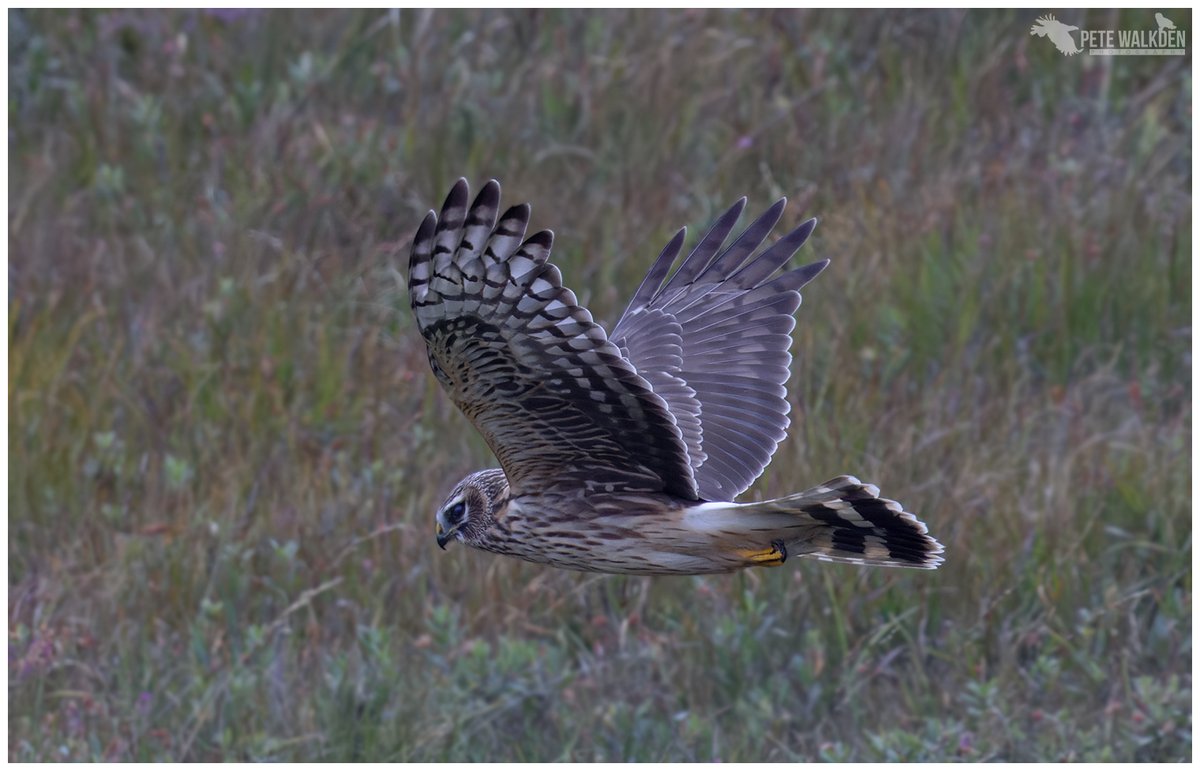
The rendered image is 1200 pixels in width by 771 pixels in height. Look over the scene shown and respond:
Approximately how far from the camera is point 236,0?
27.6 ft

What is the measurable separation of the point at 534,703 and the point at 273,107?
3.57 m

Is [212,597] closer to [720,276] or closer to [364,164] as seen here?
[720,276]

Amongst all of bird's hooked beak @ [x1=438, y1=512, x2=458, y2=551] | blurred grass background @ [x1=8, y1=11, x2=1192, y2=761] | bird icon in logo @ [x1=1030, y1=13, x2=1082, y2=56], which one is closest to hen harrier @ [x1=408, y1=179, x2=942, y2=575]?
bird's hooked beak @ [x1=438, y1=512, x2=458, y2=551]

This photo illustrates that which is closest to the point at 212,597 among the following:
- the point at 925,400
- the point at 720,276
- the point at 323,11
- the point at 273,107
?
the point at 720,276

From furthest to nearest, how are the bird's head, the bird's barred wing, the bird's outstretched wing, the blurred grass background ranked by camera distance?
the blurred grass background, the bird's outstretched wing, the bird's head, the bird's barred wing

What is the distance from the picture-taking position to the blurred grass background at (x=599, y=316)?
5.36 metres

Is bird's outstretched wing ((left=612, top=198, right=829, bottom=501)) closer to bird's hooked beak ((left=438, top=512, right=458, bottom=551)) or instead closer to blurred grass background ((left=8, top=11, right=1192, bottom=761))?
bird's hooked beak ((left=438, top=512, right=458, bottom=551))

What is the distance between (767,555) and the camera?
3.99 meters

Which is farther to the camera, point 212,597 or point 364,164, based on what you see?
point 364,164

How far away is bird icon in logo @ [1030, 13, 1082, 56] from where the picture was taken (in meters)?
8.23

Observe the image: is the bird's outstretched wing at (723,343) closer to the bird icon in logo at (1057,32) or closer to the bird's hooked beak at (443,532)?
the bird's hooked beak at (443,532)

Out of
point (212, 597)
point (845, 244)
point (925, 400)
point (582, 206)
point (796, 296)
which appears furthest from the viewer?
point (582, 206)

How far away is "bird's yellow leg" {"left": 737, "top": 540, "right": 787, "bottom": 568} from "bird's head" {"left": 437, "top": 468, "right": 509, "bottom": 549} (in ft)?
1.85

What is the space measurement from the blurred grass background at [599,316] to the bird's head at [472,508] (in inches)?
39.4
